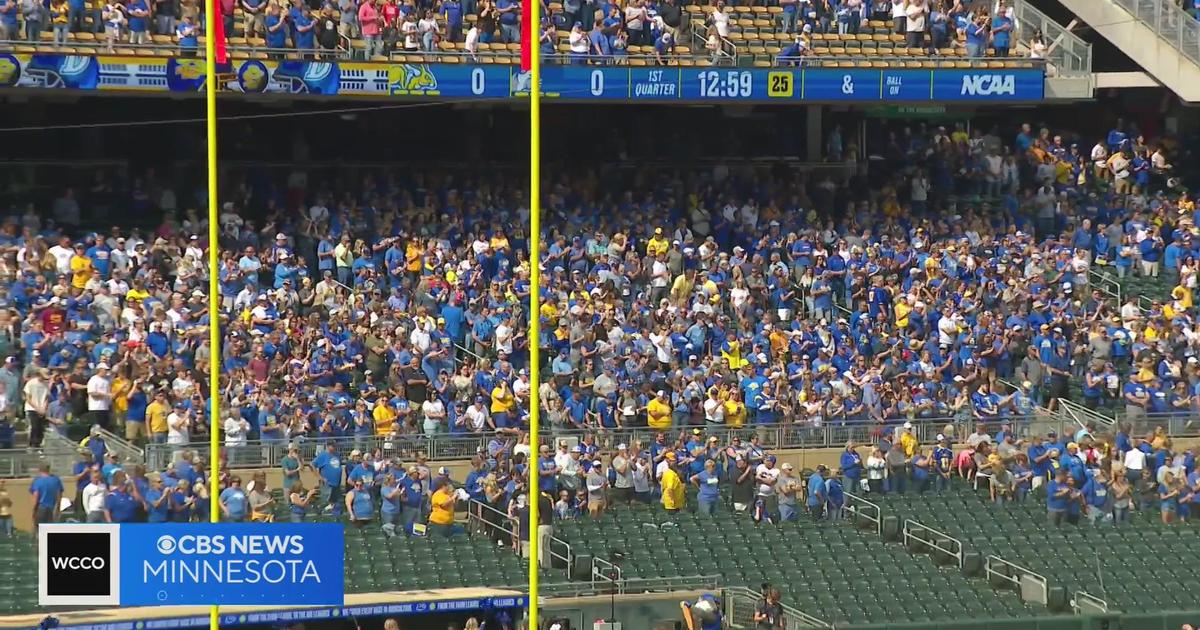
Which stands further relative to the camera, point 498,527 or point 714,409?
point 714,409

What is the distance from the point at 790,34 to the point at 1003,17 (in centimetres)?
323

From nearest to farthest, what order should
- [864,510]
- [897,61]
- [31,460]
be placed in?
[31,460], [864,510], [897,61]

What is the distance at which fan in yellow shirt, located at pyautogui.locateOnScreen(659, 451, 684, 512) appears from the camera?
2764cm

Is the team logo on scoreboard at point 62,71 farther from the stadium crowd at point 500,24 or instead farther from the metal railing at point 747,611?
the metal railing at point 747,611

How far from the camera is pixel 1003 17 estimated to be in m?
35.4

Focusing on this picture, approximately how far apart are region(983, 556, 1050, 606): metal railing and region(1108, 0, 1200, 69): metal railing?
12.7m

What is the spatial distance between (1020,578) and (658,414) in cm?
471

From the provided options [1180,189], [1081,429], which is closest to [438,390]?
[1081,429]

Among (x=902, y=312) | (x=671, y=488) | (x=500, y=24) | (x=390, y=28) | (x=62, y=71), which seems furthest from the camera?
(x=500, y=24)

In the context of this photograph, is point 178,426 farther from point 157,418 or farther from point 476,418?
point 476,418

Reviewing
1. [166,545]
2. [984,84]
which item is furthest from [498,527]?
[984,84]

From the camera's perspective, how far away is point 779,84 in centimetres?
3409

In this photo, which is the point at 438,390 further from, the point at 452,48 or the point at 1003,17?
the point at 1003,17
